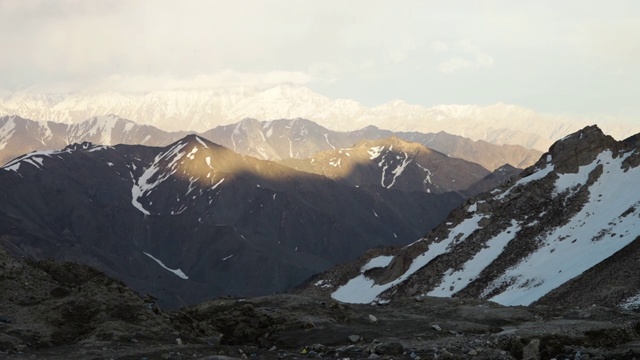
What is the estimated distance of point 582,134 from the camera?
4719 inches

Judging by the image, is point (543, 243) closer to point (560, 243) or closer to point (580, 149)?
point (560, 243)

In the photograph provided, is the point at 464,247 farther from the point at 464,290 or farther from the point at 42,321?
the point at 42,321

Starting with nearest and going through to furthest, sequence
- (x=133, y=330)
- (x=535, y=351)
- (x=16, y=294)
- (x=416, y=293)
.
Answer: (x=535, y=351)
(x=133, y=330)
(x=16, y=294)
(x=416, y=293)

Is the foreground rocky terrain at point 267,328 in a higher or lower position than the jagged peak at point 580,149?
lower

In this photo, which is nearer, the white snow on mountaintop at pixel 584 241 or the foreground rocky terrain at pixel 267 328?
the foreground rocky terrain at pixel 267 328

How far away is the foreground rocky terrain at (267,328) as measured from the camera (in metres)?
29.5

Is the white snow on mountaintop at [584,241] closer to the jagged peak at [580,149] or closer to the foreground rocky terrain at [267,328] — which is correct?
the jagged peak at [580,149]

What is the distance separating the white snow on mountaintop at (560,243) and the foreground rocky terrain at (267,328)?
4233cm

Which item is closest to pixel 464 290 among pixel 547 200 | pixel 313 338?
pixel 547 200

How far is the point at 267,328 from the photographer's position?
3647 centimetres

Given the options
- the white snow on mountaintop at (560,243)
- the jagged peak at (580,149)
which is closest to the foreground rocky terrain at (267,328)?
the white snow on mountaintop at (560,243)

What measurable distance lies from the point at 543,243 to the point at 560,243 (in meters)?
2.33

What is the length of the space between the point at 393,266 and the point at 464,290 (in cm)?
2879

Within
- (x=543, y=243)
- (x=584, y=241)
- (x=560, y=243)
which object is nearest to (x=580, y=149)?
(x=543, y=243)
